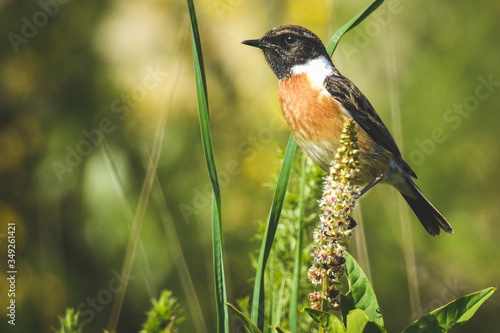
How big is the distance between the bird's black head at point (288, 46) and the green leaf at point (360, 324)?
1483 millimetres

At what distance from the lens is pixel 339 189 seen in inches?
45.6

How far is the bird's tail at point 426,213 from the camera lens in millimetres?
2312

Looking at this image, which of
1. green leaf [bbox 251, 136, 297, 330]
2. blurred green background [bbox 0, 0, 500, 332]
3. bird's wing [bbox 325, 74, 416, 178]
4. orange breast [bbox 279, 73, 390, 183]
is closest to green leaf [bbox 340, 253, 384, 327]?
green leaf [bbox 251, 136, 297, 330]

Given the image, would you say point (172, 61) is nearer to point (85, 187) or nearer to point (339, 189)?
point (85, 187)

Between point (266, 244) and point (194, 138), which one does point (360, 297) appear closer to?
point (266, 244)

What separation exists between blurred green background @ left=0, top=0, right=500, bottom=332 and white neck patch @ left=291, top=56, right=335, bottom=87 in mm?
455

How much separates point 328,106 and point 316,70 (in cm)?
23

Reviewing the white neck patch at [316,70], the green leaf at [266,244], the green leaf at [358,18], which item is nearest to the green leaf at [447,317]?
the green leaf at [266,244]

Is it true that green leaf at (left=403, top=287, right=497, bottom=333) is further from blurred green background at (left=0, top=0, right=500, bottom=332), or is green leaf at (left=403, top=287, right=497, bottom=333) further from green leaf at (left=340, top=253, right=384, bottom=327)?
blurred green background at (left=0, top=0, right=500, bottom=332)

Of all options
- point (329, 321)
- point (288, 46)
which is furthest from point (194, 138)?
point (329, 321)

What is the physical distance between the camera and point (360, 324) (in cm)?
114

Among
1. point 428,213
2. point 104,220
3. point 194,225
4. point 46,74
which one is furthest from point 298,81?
point 46,74

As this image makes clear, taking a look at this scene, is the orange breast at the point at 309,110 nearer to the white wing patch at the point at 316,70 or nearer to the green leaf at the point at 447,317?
the white wing patch at the point at 316,70

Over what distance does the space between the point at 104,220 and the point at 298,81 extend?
4.08 ft
